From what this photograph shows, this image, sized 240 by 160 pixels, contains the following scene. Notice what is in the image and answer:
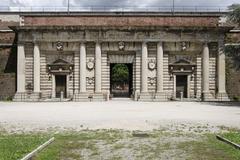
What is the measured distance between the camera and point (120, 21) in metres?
43.1

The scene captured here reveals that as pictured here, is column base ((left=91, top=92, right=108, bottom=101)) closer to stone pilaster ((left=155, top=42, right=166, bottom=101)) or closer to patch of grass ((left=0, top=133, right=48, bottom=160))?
stone pilaster ((left=155, top=42, right=166, bottom=101))

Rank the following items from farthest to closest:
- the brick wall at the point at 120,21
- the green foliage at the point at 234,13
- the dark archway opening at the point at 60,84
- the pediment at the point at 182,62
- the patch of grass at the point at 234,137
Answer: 1. the brick wall at the point at 120,21
2. the dark archway opening at the point at 60,84
3. the pediment at the point at 182,62
4. the green foliage at the point at 234,13
5. the patch of grass at the point at 234,137

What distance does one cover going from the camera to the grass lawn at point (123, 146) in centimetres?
977

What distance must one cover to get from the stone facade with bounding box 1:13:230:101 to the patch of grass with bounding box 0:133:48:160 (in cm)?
2792

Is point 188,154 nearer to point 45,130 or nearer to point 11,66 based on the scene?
point 45,130

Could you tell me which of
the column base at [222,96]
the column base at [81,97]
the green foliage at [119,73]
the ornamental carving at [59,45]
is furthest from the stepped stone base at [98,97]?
the green foliage at [119,73]

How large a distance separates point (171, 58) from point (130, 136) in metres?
29.2

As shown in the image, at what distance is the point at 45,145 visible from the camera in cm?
1091

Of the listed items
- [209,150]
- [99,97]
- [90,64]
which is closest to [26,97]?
[90,64]

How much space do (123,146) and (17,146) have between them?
2870mm

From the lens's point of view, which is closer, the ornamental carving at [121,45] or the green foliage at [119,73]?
the ornamental carving at [121,45]

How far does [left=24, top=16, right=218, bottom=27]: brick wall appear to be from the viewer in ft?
140

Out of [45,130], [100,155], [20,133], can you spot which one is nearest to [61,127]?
[45,130]

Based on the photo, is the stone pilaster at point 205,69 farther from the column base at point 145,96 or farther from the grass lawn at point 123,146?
the grass lawn at point 123,146
